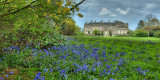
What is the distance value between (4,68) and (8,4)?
2138 millimetres

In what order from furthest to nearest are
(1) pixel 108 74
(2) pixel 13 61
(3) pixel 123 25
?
(3) pixel 123 25, (2) pixel 13 61, (1) pixel 108 74

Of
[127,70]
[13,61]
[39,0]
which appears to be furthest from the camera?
[127,70]

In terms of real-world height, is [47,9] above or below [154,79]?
above

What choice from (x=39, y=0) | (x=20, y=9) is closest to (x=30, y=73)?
(x=20, y=9)

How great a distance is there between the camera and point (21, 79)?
375 centimetres

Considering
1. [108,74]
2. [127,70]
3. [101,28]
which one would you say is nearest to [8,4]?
[108,74]

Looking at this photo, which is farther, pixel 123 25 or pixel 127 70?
pixel 123 25

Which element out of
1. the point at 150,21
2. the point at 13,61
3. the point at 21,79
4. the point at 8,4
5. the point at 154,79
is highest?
the point at 150,21

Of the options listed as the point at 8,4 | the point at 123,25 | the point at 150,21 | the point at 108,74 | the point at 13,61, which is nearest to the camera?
the point at 8,4

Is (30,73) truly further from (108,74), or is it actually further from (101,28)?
(101,28)

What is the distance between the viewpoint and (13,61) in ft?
16.1

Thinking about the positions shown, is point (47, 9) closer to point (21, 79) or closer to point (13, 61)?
point (21, 79)

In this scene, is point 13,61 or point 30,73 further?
point 13,61

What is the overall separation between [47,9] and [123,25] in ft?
262
